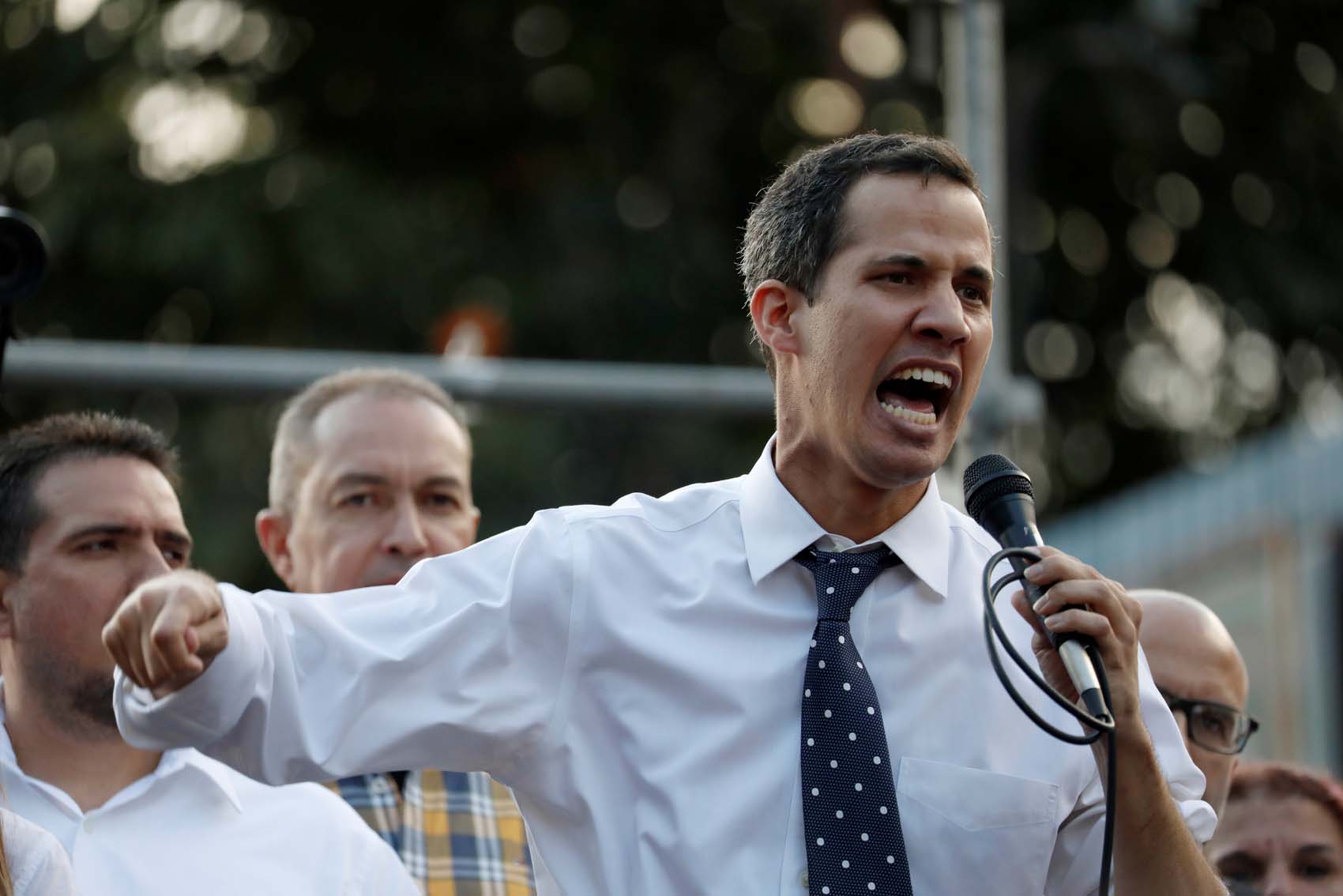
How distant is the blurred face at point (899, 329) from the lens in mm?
3049

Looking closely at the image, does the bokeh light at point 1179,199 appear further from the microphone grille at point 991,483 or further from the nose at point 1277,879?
the microphone grille at point 991,483

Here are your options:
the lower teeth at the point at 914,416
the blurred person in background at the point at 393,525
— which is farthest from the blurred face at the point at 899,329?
the blurred person in background at the point at 393,525

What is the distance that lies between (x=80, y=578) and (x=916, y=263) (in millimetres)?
1866

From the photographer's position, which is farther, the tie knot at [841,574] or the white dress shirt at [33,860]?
the white dress shirt at [33,860]

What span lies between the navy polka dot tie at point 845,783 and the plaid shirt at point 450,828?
156 cm

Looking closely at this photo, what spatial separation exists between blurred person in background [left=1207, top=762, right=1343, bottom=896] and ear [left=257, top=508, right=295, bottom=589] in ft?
7.23

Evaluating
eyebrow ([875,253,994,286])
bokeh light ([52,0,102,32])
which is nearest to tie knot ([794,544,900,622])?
eyebrow ([875,253,994,286])

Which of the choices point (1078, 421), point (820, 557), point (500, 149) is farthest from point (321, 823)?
point (1078, 421)

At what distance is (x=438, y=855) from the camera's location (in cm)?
433

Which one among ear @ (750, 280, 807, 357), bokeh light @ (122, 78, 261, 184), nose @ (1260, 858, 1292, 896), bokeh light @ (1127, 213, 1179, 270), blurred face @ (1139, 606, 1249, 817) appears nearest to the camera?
ear @ (750, 280, 807, 357)

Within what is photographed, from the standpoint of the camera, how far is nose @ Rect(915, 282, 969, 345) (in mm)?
3035

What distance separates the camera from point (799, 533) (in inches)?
123

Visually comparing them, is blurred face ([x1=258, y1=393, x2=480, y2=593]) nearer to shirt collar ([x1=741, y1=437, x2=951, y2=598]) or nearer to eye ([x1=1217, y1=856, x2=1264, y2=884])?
shirt collar ([x1=741, y1=437, x2=951, y2=598])

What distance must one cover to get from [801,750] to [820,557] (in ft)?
1.07
